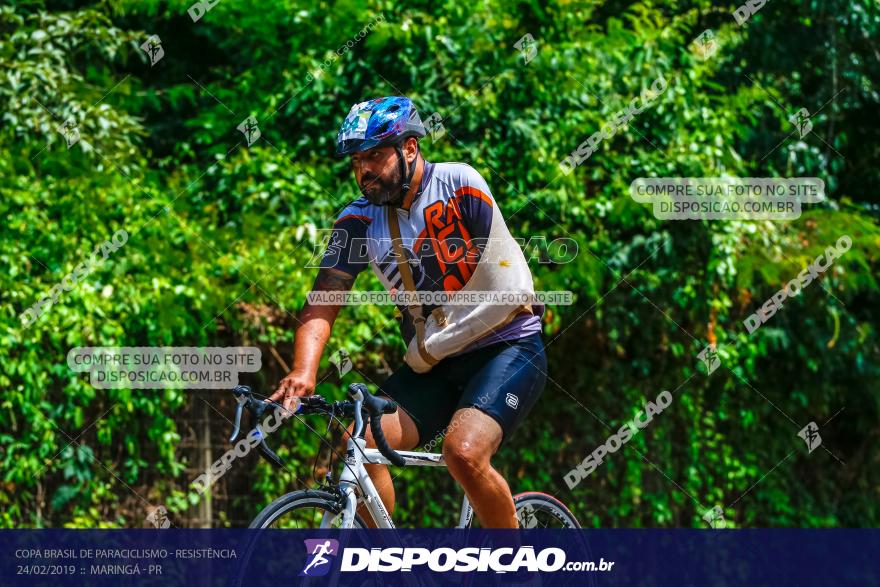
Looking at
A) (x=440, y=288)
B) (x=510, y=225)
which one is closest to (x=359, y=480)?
(x=440, y=288)

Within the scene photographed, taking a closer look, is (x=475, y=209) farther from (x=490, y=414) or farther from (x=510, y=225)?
(x=510, y=225)

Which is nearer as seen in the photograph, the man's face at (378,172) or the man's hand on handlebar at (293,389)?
the man's hand on handlebar at (293,389)

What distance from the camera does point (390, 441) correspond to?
416 centimetres

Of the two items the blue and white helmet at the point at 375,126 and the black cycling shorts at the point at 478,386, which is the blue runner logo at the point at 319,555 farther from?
the blue and white helmet at the point at 375,126

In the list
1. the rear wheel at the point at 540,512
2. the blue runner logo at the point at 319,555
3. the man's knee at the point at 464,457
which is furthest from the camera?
the rear wheel at the point at 540,512

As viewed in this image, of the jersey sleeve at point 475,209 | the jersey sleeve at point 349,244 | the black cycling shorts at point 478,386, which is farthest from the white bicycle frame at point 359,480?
the jersey sleeve at point 475,209

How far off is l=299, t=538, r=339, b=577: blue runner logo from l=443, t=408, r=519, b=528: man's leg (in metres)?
0.50

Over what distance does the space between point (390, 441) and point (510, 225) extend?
12.7ft

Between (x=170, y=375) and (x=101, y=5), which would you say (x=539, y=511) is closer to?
(x=170, y=375)

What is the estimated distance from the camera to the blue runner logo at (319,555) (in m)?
3.71

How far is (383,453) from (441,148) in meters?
4.25

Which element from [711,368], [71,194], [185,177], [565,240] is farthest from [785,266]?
[71,194]

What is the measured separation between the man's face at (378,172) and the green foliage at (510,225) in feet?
9.73

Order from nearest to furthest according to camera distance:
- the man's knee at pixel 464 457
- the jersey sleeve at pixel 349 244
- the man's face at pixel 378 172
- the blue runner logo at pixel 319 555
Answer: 1. the blue runner logo at pixel 319 555
2. the man's knee at pixel 464 457
3. the man's face at pixel 378 172
4. the jersey sleeve at pixel 349 244
